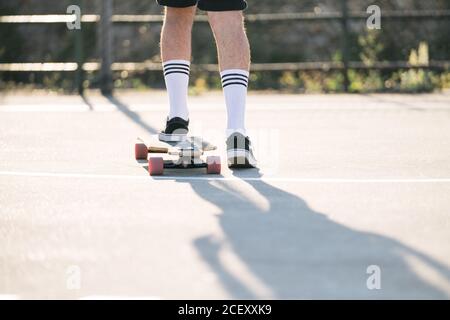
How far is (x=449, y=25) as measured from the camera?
46.3ft

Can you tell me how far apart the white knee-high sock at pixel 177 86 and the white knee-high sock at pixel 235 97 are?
44cm

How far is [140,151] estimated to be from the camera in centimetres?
609

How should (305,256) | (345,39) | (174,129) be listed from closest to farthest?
(305,256)
(174,129)
(345,39)

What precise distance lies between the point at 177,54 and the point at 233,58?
576mm

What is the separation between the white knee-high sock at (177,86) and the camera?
627 cm

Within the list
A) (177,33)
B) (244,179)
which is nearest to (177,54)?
(177,33)

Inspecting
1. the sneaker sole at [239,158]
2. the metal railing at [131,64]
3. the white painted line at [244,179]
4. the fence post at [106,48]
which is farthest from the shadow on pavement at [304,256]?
the metal railing at [131,64]

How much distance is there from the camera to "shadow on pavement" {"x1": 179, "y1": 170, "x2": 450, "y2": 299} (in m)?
Result: 3.24

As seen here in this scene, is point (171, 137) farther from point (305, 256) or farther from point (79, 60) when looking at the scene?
point (79, 60)

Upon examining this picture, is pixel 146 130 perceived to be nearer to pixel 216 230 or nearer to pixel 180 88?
pixel 180 88

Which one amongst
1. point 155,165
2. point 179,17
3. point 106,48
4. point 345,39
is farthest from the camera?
point 345,39

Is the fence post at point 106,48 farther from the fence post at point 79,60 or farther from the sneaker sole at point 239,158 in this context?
the sneaker sole at point 239,158
